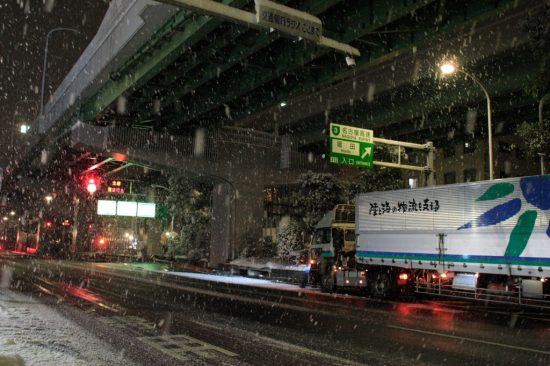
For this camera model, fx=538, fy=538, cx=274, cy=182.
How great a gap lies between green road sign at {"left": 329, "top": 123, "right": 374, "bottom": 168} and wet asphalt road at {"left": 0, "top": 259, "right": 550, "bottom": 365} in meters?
9.02

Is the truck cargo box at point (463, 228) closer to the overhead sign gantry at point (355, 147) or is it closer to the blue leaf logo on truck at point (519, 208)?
the blue leaf logo on truck at point (519, 208)

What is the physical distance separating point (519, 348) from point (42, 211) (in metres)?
71.0

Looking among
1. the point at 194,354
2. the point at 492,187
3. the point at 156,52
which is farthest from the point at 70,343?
the point at 156,52

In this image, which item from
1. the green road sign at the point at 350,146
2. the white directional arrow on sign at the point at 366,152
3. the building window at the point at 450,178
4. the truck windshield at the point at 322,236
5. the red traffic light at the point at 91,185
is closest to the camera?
the truck windshield at the point at 322,236

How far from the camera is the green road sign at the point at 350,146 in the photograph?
2456cm

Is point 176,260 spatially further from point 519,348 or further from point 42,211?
point 519,348

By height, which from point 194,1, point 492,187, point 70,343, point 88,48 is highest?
point 88,48

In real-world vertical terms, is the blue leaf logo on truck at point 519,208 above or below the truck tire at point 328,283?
above

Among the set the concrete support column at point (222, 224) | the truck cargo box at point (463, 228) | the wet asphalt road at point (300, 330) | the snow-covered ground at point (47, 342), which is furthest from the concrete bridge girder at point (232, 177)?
the snow-covered ground at point (47, 342)

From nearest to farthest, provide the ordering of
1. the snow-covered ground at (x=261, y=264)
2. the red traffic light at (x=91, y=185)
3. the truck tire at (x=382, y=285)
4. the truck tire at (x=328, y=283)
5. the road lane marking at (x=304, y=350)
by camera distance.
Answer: the road lane marking at (x=304, y=350) → the truck tire at (x=382, y=285) → the truck tire at (x=328, y=283) → the snow-covered ground at (x=261, y=264) → the red traffic light at (x=91, y=185)

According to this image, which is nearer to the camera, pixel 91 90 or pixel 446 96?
pixel 446 96

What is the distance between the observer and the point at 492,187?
52.5 feet

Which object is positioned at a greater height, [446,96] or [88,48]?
[88,48]

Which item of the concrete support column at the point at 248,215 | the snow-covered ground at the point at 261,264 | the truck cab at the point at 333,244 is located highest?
the concrete support column at the point at 248,215
